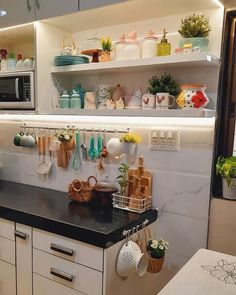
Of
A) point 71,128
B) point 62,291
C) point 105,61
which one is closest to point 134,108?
point 105,61

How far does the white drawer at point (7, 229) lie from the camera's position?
1.71m

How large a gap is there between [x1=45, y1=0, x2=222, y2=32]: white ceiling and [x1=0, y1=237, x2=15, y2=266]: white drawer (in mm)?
1324

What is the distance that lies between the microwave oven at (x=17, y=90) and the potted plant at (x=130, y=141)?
0.62 metres

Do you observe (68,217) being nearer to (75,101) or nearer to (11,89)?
(75,101)

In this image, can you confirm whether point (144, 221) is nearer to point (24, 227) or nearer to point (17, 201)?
point (24, 227)

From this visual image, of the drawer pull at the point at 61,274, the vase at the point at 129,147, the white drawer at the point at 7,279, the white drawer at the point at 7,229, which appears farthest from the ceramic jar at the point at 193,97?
the white drawer at the point at 7,279

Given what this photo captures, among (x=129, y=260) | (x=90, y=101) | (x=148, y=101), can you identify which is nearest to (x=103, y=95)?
(x=90, y=101)

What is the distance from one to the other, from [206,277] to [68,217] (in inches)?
30.8

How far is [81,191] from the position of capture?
6.09 ft

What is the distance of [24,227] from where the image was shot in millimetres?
1647

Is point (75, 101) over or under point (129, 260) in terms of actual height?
over

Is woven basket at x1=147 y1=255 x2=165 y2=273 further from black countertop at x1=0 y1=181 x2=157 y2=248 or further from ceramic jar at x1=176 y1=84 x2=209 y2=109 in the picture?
ceramic jar at x1=176 y1=84 x2=209 y2=109

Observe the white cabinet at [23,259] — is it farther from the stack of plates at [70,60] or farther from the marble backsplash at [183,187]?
the stack of plates at [70,60]

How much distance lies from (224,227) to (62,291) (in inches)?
35.2
